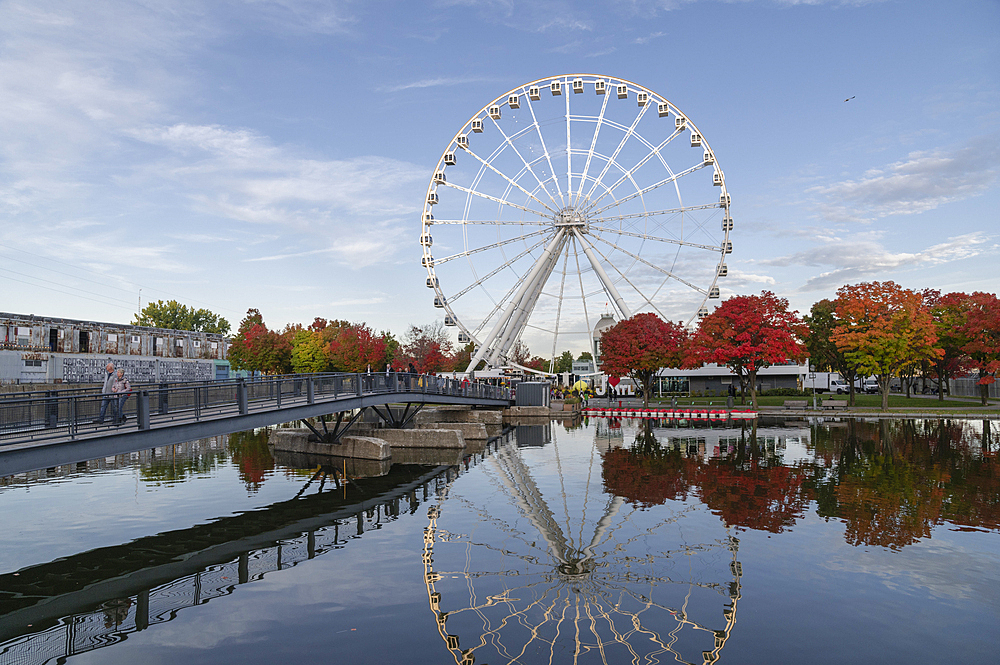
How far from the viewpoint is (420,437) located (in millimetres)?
38250

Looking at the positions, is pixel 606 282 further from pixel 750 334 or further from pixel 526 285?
pixel 750 334

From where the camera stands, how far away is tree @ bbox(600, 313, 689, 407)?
2495 inches

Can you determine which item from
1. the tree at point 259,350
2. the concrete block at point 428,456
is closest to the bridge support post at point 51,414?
the concrete block at point 428,456

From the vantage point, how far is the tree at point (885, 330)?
181 ft

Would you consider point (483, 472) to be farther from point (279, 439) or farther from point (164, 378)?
point (164, 378)

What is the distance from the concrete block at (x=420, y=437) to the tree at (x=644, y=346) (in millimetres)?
29789

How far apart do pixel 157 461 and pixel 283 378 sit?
13356 millimetres

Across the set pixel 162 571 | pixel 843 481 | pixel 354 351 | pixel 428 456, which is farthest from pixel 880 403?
pixel 162 571

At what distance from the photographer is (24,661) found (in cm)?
1027

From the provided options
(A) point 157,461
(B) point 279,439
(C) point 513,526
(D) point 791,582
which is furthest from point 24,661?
(B) point 279,439

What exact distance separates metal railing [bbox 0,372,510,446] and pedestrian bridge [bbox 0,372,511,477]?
0.02 metres

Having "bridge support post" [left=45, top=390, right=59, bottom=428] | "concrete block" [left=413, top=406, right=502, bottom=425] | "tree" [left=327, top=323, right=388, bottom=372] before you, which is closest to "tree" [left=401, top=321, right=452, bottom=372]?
"tree" [left=327, top=323, right=388, bottom=372]

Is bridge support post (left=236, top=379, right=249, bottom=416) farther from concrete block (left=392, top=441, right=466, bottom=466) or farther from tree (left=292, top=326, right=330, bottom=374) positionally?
tree (left=292, top=326, right=330, bottom=374)

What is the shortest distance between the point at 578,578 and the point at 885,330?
5211cm
